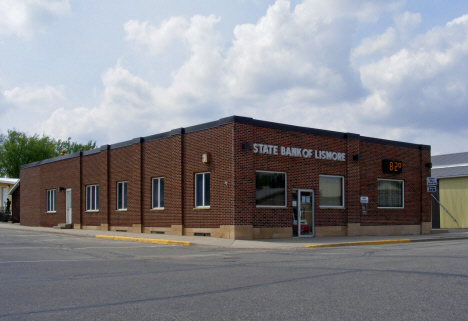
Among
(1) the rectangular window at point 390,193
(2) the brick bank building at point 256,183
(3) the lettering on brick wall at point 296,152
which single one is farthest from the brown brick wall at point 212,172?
(1) the rectangular window at point 390,193

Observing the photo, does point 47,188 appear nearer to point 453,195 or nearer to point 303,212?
point 303,212

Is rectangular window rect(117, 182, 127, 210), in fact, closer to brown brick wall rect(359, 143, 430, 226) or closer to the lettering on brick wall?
the lettering on brick wall

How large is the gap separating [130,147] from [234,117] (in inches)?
361

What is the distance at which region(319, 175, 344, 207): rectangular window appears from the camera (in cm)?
2325

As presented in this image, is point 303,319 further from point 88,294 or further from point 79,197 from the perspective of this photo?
point 79,197

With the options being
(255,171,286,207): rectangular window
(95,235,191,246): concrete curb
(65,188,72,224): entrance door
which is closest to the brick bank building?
(255,171,286,207): rectangular window

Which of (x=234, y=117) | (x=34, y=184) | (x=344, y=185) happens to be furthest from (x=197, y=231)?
(x=34, y=184)

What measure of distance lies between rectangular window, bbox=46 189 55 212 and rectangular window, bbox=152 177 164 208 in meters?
12.9

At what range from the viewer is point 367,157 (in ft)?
82.6

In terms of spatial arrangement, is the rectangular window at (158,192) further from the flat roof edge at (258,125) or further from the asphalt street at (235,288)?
the asphalt street at (235,288)

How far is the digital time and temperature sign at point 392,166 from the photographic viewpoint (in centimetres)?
2569

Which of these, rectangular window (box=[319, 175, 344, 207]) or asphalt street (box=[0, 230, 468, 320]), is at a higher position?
rectangular window (box=[319, 175, 344, 207])

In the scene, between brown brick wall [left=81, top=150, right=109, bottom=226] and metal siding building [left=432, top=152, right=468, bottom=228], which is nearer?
brown brick wall [left=81, top=150, right=109, bottom=226]

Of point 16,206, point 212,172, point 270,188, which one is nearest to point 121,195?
point 212,172
